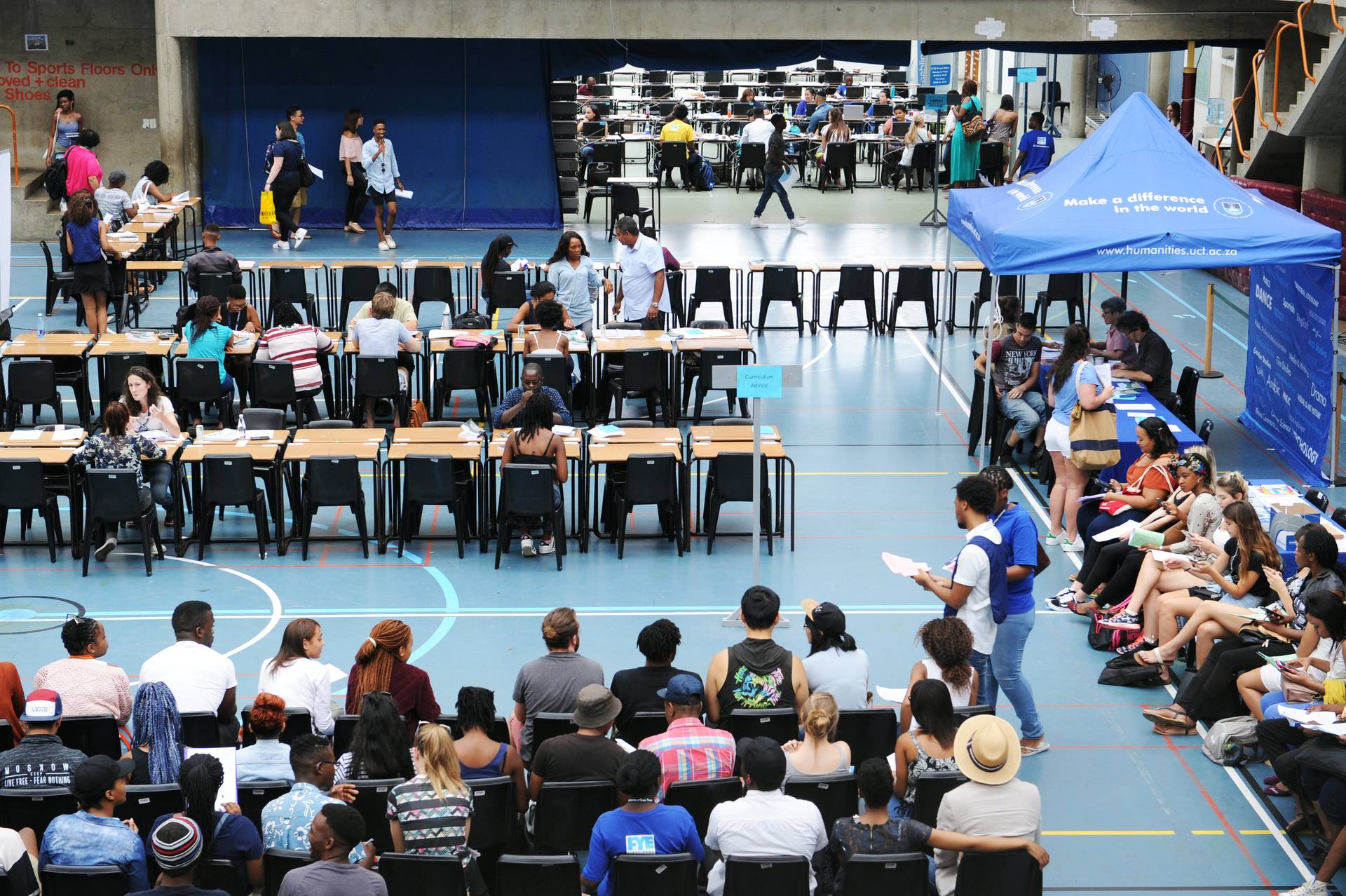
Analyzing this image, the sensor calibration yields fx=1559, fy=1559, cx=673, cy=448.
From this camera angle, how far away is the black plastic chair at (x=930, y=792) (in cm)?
679

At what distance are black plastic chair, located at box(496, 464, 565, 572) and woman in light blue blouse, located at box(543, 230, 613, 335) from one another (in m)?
3.73

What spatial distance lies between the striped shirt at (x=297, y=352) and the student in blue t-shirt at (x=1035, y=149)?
1356 cm

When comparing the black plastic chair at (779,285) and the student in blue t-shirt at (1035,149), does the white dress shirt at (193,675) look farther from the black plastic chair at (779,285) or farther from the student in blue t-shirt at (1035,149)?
the student in blue t-shirt at (1035,149)

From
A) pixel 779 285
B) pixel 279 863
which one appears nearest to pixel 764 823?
pixel 279 863

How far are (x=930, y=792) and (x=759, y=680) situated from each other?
1.16 metres

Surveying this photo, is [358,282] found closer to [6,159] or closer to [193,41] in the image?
[6,159]

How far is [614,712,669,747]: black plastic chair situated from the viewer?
24.2ft

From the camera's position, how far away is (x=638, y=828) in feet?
20.3

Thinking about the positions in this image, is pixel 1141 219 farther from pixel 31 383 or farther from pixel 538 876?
pixel 31 383

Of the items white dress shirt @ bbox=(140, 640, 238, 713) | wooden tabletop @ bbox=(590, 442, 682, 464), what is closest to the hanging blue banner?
wooden tabletop @ bbox=(590, 442, 682, 464)

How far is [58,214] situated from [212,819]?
19.4m

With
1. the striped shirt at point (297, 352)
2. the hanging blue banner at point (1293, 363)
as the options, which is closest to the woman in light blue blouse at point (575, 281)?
the striped shirt at point (297, 352)

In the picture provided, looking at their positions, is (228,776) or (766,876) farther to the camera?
(228,776)

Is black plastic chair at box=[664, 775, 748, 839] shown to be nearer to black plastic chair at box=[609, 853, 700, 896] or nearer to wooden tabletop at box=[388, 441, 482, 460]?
black plastic chair at box=[609, 853, 700, 896]
